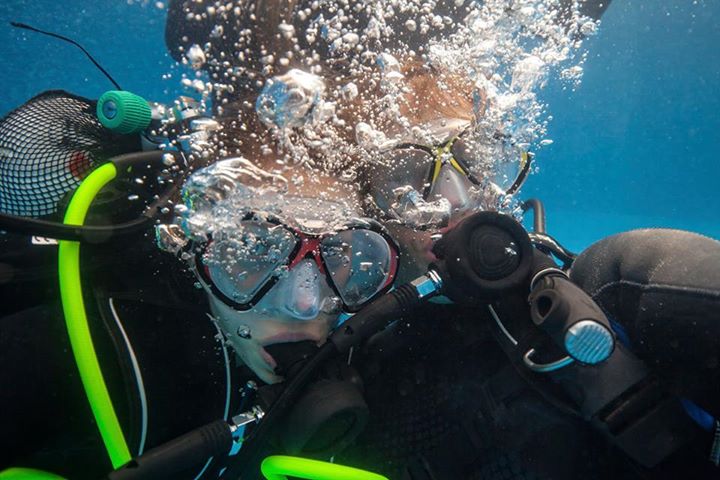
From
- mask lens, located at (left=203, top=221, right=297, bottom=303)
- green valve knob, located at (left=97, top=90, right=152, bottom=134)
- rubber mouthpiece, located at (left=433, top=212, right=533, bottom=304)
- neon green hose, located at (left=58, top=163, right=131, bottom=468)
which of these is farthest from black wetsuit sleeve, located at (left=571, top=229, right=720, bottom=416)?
green valve knob, located at (left=97, top=90, right=152, bottom=134)

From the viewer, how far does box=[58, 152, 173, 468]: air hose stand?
172 centimetres

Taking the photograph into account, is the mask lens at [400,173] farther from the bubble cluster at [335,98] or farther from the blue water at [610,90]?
the blue water at [610,90]

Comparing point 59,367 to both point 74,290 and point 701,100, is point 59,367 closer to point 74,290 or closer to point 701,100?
point 74,290

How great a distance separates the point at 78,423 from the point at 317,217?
4.41 ft

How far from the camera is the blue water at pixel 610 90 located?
571 inches

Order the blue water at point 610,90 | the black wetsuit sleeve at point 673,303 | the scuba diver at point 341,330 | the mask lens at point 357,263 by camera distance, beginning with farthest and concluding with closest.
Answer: the blue water at point 610,90 < the mask lens at point 357,263 < the scuba diver at point 341,330 < the black wetsuit sleeve at point 673,303

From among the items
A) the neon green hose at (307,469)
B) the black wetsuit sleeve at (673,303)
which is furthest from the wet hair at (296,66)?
the black wetsuit sleeve at (673,303)

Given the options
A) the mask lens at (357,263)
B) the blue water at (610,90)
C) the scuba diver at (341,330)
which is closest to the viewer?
the scuba diver at (341,330)

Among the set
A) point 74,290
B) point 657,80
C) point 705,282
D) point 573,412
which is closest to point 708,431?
point 573,412

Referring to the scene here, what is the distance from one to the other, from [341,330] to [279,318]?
441mm

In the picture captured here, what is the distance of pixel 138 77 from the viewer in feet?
60.2

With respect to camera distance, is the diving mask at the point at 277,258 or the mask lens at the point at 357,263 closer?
the diving mask at the point at 277,258

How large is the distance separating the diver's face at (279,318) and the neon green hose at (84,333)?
1.85 ft

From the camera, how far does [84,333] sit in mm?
1760
